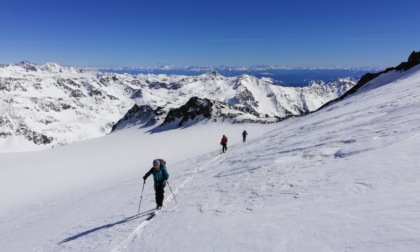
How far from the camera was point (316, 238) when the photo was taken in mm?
7066

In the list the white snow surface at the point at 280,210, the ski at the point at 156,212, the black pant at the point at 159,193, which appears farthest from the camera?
the black pant at the point at 159,193

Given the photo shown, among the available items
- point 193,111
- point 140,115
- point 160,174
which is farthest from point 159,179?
point 140,115

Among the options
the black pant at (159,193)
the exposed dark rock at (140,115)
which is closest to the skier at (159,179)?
the black pant at (159,193)

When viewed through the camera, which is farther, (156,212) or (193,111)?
(193,111)

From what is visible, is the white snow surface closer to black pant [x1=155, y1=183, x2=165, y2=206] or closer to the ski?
the ski

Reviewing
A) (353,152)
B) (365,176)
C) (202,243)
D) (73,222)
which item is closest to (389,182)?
(365,176)

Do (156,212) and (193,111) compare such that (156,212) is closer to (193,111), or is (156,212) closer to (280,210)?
(280,210)

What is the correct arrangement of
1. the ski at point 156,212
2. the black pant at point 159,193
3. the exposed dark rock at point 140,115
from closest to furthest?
the ski at point 156,212 → the black pant at point 159,193 → the exposed dark rock at point 140,115

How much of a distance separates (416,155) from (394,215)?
455 centimetres

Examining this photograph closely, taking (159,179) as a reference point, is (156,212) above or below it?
below

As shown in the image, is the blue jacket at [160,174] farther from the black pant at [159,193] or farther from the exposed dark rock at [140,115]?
the exposed dark rock at [140,115]

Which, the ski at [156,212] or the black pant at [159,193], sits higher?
the black pant at [159,193]

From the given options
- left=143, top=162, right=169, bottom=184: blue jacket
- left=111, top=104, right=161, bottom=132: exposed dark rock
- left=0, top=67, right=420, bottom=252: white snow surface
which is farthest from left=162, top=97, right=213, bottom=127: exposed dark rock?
left=143, top=162, right=169, bottom=184: blue jacket

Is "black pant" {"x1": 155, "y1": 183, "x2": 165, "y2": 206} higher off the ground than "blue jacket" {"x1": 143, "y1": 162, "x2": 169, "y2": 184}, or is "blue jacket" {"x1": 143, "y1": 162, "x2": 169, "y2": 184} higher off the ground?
"blue jacket" {"x1": 143, "y1": 162, "x2": 169, "y2": 184}
